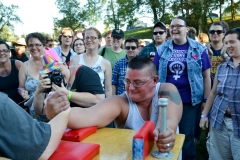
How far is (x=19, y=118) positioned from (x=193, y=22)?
697 inches

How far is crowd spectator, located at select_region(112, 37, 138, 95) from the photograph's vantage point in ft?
13.6

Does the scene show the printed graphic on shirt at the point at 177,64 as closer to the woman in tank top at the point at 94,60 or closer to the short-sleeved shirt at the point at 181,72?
the short-sleeved shirt at the point at 181,72

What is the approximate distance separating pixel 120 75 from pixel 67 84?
1.82 meters

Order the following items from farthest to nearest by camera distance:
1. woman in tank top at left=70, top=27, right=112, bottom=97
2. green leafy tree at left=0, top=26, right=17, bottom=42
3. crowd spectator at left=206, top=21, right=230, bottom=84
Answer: green leafy tree at left=0, top=26, right=17, bottom=42, crowd spectator at left=206, top=21, right=230, bottom=84, woman in tank top at left=70, top=27, right=112, bottom=97

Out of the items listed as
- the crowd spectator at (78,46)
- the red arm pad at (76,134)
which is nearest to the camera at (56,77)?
the red arm pad at (76,134)

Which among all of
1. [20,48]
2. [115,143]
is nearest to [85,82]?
[115,143]

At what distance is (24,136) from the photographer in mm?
1198

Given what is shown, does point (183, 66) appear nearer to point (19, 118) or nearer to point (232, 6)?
point (19, 118)

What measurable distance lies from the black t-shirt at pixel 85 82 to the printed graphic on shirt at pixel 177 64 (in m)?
1.20

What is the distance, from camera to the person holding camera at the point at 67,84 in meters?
2.12

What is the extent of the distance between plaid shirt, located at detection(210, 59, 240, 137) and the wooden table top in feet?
3.30

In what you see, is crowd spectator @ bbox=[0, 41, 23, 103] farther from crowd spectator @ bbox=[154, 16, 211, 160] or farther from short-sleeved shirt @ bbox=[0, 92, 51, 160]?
short-sleeved shirt @ bbox=[0, 92, 51, 160]

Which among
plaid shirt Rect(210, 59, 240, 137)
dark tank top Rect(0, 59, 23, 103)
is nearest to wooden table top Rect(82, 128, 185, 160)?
plaid shirt Rect(210, 59, 240, 137)

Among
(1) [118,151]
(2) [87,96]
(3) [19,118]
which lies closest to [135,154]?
(1) [118,151]
